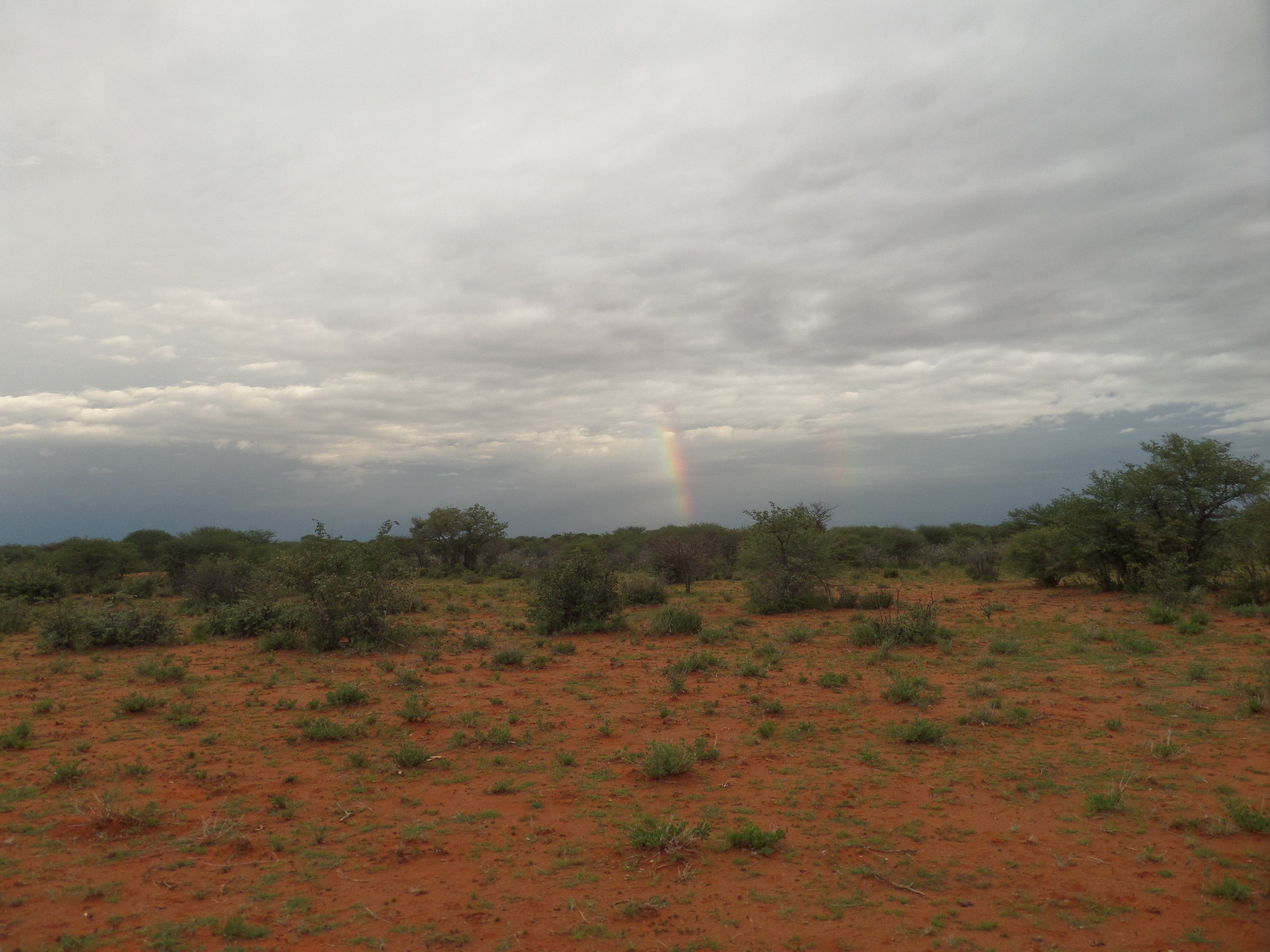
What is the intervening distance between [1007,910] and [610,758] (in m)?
5.01

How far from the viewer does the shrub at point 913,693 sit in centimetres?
1109

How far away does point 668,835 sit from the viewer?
21.7 ft

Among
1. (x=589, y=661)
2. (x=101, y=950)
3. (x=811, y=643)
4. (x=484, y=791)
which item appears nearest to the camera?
(x=101, y=950)

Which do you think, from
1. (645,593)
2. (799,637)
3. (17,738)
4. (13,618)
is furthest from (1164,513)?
(13,618)

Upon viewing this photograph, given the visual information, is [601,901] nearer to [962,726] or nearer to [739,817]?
[739,817]

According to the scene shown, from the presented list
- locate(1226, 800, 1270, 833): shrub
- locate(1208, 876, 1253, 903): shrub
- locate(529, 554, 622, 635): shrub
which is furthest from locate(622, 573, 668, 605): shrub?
locate(1208, 876, 1253, 903): shrub

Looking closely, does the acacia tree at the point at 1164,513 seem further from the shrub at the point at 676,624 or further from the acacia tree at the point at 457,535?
the acacia tree at the point at 457,535

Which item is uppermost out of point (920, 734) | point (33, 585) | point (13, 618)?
point (33, 585)

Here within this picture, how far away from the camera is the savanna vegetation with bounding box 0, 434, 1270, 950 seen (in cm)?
552

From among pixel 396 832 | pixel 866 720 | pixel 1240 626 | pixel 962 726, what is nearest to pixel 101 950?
pixel 396 832

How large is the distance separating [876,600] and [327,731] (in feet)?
57.3

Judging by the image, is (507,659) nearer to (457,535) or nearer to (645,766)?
(645,766)

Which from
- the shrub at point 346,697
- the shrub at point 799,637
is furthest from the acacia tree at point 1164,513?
the shrub at point 346,697

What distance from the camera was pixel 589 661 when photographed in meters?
15.3
